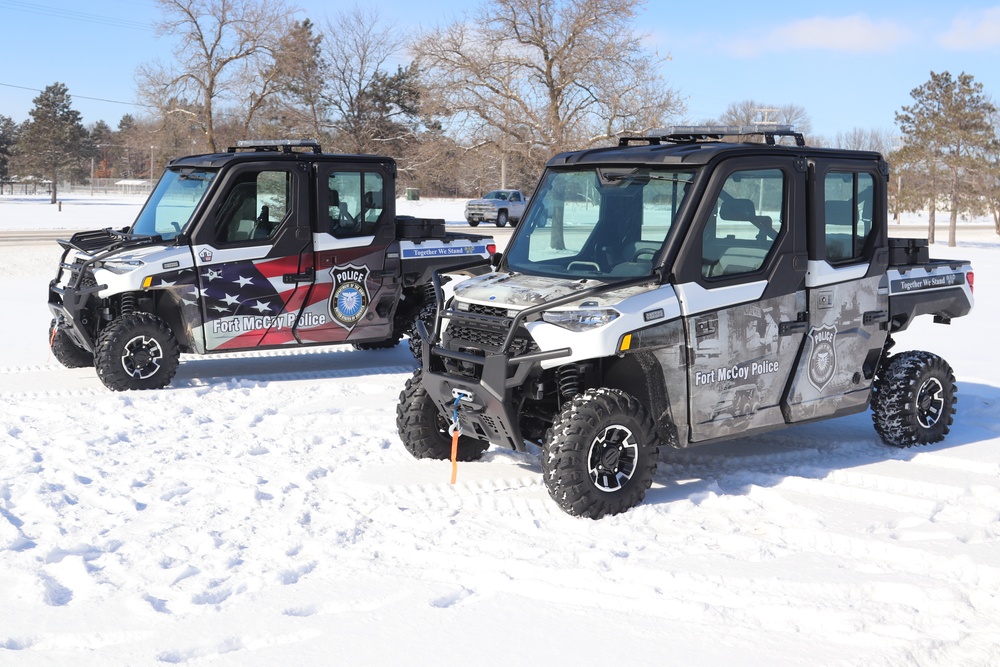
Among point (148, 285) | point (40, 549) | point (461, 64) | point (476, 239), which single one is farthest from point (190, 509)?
point (461, 64)

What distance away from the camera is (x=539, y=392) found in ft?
19.6

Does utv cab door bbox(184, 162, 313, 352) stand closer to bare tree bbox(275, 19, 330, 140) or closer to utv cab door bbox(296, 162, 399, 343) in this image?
utv cab door bbox(296, 162, 399, 343)

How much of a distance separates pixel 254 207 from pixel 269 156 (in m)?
0.50

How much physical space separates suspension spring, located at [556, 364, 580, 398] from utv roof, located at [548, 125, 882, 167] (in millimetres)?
1393

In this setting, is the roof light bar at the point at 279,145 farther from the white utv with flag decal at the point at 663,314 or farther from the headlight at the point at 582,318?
the headlight at the point at 582,318

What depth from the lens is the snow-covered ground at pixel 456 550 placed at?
169 inches

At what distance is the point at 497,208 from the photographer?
133ft

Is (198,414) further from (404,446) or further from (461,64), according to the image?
(461,64)

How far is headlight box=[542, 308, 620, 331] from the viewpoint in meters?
5.77

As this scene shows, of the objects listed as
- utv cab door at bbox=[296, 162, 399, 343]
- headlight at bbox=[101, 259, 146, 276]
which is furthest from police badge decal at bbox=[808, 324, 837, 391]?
headlight at bbox=[101, 259, 146, 276]

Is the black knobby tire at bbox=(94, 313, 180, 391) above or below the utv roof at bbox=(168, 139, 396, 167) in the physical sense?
below

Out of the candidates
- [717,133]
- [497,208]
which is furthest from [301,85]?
[717,133]

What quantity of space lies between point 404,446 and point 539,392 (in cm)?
170

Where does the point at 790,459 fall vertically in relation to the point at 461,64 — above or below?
below
